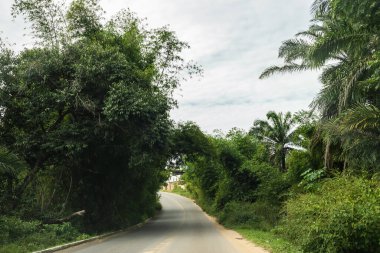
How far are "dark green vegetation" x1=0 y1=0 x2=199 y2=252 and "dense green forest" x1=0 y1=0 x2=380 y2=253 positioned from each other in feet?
0.22

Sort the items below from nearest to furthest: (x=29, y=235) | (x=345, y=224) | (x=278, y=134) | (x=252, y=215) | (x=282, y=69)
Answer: (x=345, y=224) → (x=29, y=235) → (x=282, y=69) → (x=252, y=215) → (x=278, y=134)

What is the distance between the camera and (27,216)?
21062 mm

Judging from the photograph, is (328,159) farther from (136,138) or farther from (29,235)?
(29,235)

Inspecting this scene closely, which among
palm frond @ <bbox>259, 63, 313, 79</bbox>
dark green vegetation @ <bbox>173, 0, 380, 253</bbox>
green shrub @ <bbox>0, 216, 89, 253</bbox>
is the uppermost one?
palm frond @ <bbox>259, 63, 313, 79</bbox>

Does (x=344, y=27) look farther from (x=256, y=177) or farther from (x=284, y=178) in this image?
(x=256, y=177)

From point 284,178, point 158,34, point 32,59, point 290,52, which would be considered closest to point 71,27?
point 32,59

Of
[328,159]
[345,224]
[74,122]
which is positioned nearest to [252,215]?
[328,159]

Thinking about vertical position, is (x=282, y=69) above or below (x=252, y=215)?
above

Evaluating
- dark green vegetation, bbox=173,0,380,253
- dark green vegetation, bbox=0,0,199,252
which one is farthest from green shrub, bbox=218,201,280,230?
dark green vegetation, bbox=0,0,199,252

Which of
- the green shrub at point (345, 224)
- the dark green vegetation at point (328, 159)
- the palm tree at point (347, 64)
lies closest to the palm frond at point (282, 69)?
the dark green vegetation at point (328, 159)

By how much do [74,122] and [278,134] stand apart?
20997 millimetres

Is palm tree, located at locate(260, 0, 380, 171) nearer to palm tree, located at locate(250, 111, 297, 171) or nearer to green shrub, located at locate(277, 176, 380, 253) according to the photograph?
green shrub, located at locate(277, 176, 380, 253)

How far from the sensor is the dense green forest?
1452 cm

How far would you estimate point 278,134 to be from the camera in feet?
129
